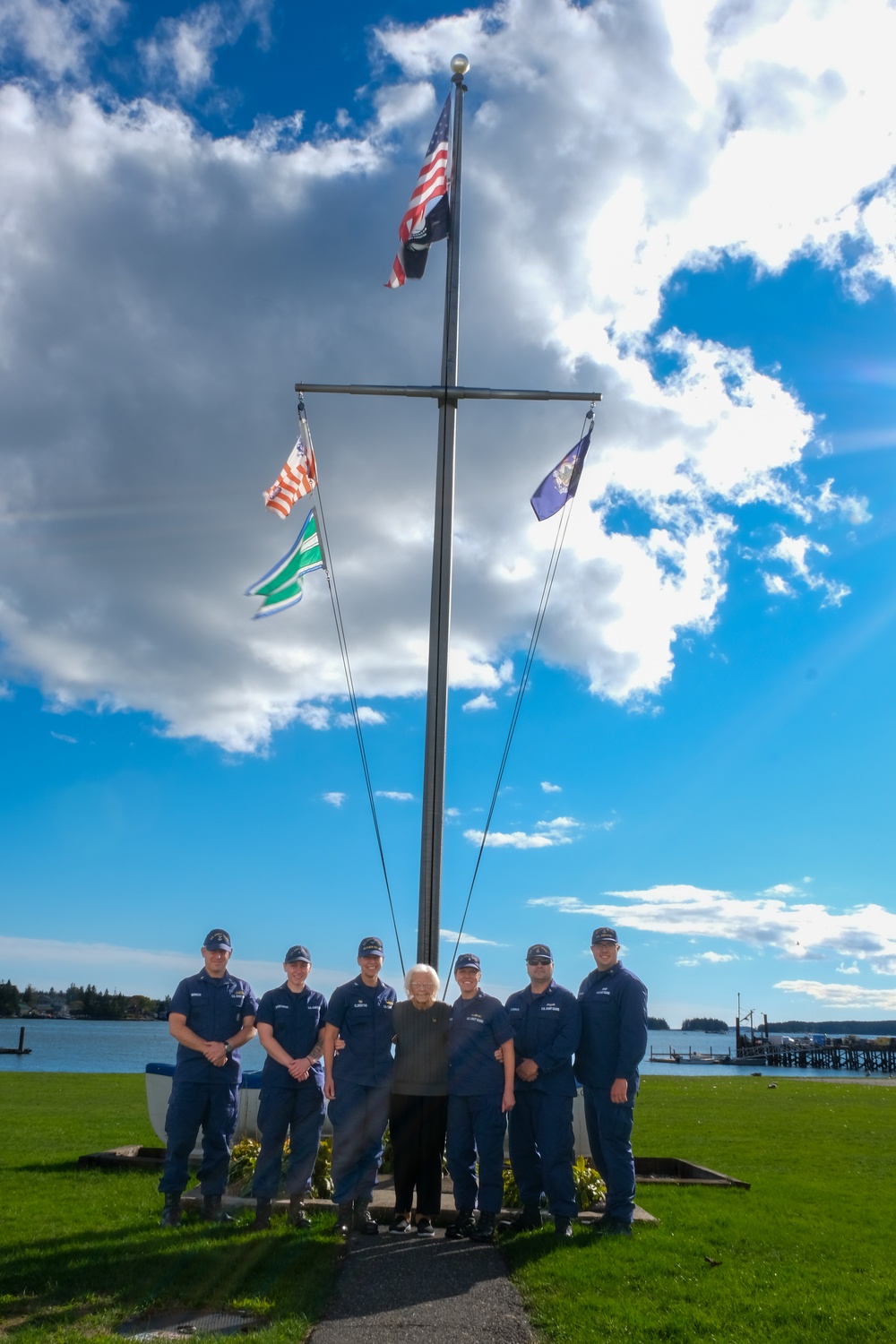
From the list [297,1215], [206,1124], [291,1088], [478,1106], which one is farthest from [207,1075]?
[478,1106]

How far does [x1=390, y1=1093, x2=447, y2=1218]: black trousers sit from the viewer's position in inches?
271

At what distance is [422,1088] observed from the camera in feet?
22.8

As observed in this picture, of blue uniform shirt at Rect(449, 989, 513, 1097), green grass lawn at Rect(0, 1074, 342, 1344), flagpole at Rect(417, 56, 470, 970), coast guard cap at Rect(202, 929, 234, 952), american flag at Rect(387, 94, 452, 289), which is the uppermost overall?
american flag at Rect(387, 94, 452, 289)

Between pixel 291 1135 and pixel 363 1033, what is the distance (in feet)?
3.00

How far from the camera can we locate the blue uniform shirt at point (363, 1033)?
6926 millimetres

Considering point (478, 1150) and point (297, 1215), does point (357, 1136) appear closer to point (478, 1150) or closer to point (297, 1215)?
point (297, 1215)

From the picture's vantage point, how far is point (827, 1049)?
305ft

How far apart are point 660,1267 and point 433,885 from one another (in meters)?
3.54

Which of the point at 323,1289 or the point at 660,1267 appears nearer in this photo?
the point at 323,1289

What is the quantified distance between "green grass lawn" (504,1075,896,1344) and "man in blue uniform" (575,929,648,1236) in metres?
0.33

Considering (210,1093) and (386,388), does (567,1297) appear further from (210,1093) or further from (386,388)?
(386,388)

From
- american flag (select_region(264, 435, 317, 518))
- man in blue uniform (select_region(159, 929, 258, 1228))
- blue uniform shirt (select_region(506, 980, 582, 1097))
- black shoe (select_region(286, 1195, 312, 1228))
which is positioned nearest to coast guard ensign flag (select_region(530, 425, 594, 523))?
american flag (select_region(264, 435, 317, 518))

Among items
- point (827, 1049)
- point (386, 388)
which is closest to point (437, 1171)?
point (386, 388)

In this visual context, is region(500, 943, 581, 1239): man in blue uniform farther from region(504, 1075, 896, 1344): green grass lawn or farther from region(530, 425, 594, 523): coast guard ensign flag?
region(530, 425, 594, 523): coast guard ensign flag
